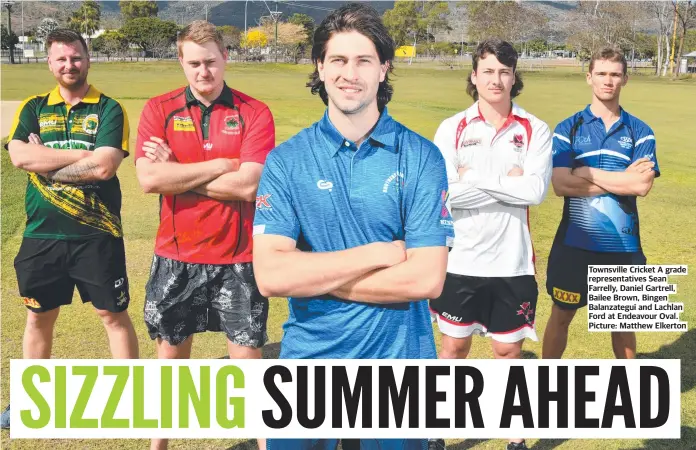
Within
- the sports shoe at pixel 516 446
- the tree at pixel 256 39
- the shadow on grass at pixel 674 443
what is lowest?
the shadow on grass at pixel 674 443

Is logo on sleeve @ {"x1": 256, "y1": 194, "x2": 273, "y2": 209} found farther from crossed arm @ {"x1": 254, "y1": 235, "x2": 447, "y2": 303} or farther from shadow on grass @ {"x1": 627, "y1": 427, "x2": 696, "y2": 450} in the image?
shadow on grass @ {"x1": 627, "y1": 427, "x2": 696, "y2": 450}

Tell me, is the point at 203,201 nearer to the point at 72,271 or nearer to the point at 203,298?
the point at 203,298

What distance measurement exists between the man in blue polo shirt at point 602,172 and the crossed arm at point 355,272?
8.61 ft

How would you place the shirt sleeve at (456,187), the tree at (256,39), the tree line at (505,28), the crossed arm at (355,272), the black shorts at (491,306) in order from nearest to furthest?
the crossed arm at (355,272) < the shirt sleeve at (456,187) < the black shorts at (491,306) < the tree line at (505,28) < the tree at (256,39)

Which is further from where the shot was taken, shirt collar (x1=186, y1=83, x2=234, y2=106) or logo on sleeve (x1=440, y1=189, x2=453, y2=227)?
shirt collar (x1=186, y1=83, x2=234, y2=106)

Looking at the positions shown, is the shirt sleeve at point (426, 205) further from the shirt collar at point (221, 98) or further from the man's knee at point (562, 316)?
the man's knee at point (562, 316)

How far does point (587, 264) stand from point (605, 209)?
442 mm

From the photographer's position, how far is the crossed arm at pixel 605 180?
5137 millimetres

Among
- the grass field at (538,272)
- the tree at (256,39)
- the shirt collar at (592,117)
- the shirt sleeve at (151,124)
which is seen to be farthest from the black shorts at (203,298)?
the tree at (256,39)

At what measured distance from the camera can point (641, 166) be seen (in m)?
5.18

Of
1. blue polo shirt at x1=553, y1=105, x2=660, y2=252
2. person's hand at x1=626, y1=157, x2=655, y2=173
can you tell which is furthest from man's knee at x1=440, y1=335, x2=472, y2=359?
person's hand at x1=626, y1=157, x2=655, y2=173

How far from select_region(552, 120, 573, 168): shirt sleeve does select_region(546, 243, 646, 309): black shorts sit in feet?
2.13

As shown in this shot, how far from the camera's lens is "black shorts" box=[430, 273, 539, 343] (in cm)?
466

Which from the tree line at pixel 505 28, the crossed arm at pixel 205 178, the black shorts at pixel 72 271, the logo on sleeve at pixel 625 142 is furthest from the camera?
the tree line at pixel 505 28
